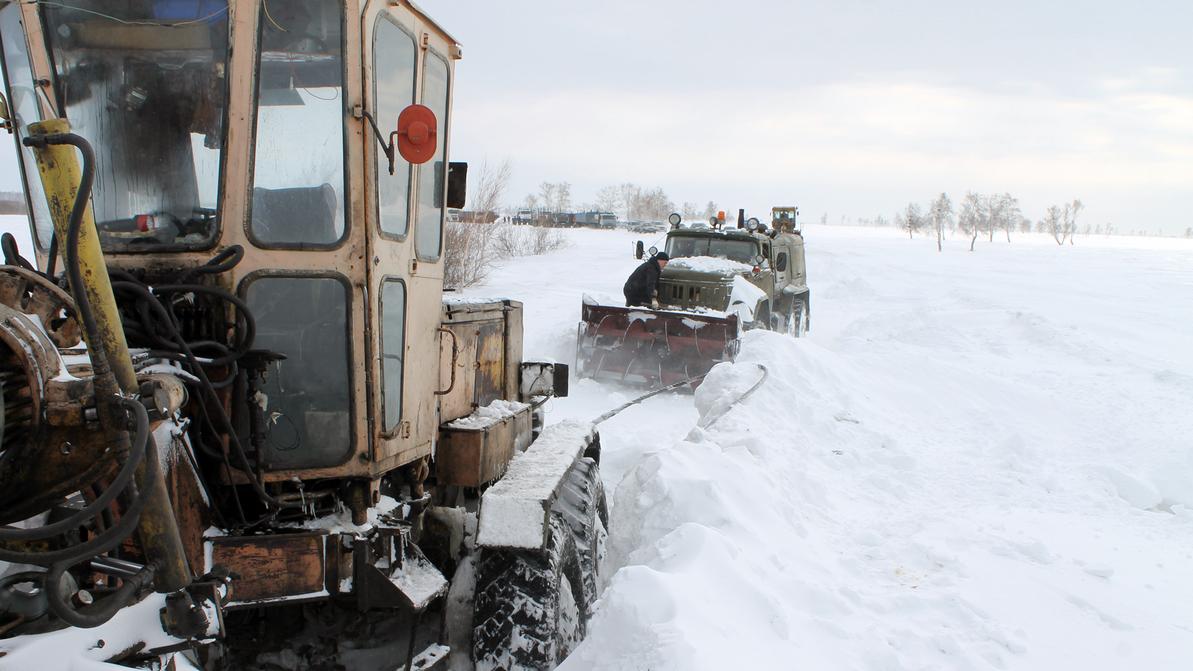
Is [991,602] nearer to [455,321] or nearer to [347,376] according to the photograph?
[455,321]

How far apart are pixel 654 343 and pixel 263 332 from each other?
8.91m

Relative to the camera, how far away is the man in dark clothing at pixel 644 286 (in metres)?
12.4

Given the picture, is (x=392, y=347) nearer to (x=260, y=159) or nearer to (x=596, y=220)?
(x=260, y=159)

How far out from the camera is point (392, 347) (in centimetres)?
315

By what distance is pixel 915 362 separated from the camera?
11.6 meters

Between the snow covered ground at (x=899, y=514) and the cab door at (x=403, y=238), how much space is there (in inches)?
44.7

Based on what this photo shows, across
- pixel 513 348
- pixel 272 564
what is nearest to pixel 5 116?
pixel 272 564

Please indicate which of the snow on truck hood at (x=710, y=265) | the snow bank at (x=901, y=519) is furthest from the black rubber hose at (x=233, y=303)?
the snow on truck hood at (x=710, y=265)

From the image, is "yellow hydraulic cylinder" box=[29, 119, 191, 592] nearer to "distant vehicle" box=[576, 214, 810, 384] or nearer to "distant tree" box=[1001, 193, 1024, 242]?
"distant vehicle" box=[576, 214, 810, 384]

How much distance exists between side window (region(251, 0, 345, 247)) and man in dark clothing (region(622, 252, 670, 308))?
955 cm

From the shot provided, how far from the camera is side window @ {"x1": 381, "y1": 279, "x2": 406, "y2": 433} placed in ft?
10.1

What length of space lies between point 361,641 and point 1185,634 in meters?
3.71

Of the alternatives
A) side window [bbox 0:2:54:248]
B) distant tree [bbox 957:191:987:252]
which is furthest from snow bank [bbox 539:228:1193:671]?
distant tree [bbox 957:191:987:252]

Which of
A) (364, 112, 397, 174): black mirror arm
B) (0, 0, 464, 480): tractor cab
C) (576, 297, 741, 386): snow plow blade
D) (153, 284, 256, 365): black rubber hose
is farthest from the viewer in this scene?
(576, 297, 741, 386): snow plow blade
